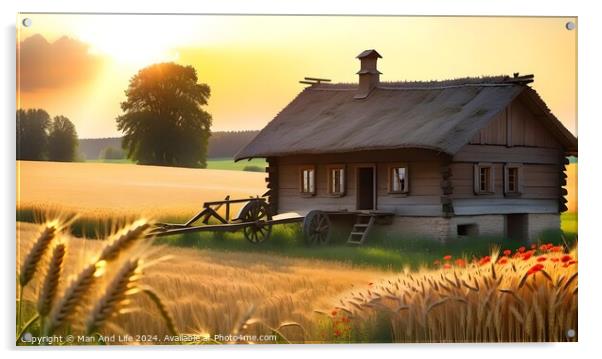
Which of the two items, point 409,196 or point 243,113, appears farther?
point 409,196

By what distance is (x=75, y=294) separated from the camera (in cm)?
440

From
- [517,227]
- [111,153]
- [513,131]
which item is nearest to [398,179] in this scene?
[513,131]

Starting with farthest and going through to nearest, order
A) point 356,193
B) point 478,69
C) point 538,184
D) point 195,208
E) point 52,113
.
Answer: point 356,193
point 538,184
point 195,208
point 478,69
point 52,113

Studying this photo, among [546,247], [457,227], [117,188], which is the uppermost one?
[117,188]

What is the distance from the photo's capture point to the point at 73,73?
996 cm

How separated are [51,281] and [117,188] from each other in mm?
5954

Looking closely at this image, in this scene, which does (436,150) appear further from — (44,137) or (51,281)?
(51,281)

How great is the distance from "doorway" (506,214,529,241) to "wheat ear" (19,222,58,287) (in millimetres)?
→ 8069

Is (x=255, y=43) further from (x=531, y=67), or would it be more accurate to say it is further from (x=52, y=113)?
(x=531, y=67)

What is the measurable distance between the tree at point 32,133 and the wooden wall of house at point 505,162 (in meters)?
6.45

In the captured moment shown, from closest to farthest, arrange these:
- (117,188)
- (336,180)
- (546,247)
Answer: (546,247)
(117,188)
(336,180)

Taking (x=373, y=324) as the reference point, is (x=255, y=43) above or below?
above

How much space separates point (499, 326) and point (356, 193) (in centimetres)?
552

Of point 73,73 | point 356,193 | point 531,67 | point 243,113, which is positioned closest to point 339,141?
point 356,193
